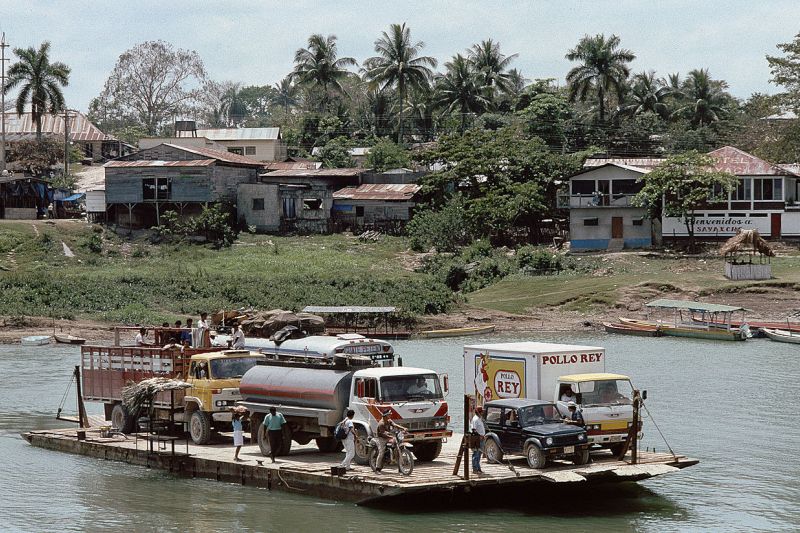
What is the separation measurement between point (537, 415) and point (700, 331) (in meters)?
41.2

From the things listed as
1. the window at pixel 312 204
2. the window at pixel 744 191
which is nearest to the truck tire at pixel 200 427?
the window at pixel 744 191

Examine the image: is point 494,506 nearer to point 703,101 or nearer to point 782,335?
point 782,335

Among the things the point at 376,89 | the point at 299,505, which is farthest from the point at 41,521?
the point at 376,89

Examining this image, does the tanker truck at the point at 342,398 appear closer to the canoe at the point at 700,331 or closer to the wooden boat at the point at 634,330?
the wooden boat at the point at 634,330

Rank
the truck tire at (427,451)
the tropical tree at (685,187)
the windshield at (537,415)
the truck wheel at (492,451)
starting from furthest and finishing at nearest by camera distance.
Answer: the tropical tree at (685,187) < the truck tire at (427,451) < the truck wheel at (492,451) < the windshield at (537,415)

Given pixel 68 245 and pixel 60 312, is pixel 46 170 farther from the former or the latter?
pixel 60 312

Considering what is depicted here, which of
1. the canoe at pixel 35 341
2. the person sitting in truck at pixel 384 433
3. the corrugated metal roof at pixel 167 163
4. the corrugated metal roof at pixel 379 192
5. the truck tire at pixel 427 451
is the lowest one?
the truck tire at pixel 427 451

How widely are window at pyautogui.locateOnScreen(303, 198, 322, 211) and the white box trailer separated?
6432 centimetres

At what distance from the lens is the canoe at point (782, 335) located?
2499 inches

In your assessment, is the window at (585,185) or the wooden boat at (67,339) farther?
the window at (585,185)

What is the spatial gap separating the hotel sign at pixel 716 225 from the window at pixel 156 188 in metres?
34.9

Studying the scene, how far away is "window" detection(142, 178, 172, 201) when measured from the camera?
91.3 metres

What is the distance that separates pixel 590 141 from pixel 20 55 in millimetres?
49009

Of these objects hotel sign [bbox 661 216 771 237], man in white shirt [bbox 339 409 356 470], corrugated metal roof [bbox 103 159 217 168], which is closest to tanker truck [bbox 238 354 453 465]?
man in white shirt [bbox 339 409 356 470]
